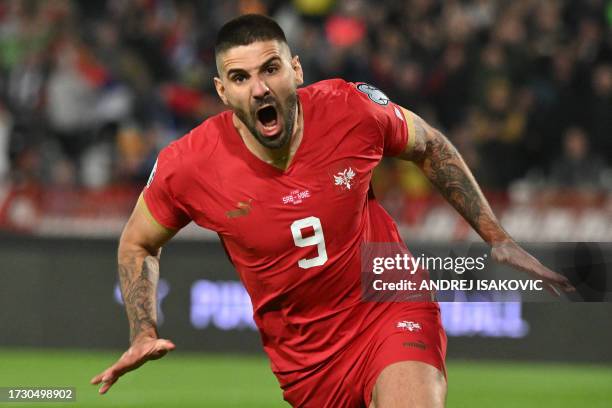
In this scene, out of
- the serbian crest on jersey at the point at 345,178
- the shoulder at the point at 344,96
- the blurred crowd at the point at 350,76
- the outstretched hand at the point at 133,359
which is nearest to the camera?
the outstretched hand at the point at 133,359

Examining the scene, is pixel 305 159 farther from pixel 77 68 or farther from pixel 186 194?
pixel 77 68

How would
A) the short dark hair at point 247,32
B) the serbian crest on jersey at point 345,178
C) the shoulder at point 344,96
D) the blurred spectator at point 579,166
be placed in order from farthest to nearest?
1. the blurred spectator at point 579,166
2. the shoulder at point 344,96
3. the serbian crest on jersey at point 345,178
4. the short dark hair at point 247,32

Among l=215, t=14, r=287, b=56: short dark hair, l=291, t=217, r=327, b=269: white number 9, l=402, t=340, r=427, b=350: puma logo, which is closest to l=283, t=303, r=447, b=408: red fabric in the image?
l=402, t=340, r=427, b=350: puma logo

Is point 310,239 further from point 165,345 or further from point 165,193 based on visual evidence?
point 165,345

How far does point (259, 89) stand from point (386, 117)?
0.75 m

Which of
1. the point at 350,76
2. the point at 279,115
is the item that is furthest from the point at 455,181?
the point at 350,76

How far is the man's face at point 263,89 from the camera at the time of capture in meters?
5.73

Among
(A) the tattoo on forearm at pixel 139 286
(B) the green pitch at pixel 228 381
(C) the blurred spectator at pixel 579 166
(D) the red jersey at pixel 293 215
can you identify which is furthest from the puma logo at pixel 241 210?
(C) the blurred spectator at pixel 579 166

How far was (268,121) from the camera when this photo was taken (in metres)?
5.83

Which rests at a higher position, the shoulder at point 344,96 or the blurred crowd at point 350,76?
the blurred crowd at point 350,76

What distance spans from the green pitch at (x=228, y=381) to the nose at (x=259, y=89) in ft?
14.3

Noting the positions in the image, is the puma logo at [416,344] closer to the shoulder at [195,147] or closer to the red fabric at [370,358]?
the red fabric at [370,358]

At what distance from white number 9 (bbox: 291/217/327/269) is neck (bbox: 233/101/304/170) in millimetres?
296

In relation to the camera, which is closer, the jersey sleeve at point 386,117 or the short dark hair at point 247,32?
the short dark hair at point 247,32
